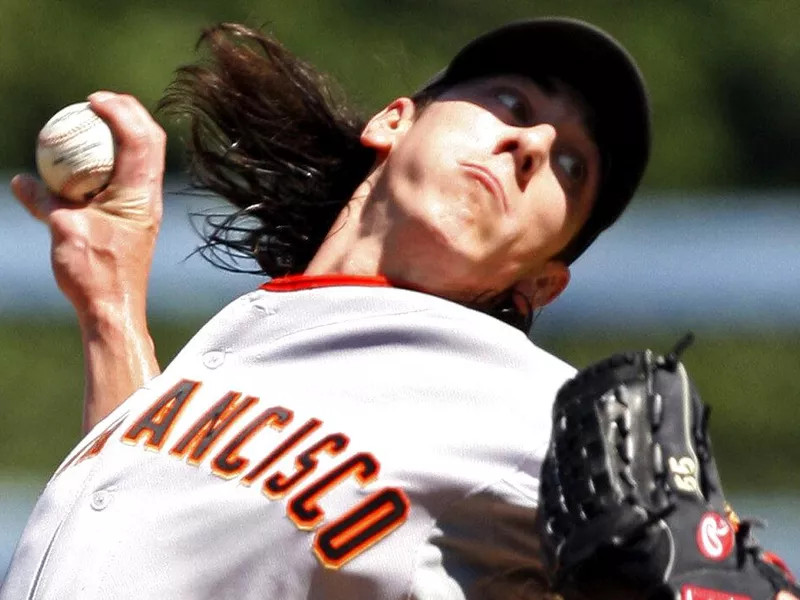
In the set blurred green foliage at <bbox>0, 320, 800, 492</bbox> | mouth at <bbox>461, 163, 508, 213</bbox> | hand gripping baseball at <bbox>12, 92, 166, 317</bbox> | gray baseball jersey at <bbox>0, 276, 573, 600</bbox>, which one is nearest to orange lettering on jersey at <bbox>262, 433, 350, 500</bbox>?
gray baseball jersey at <bbox>0, 276, 573, 600</bbox>

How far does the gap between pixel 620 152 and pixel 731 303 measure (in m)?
6.32

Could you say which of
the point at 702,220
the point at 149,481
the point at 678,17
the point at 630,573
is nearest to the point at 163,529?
the point at 149,481

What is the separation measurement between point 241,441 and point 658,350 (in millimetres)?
6230

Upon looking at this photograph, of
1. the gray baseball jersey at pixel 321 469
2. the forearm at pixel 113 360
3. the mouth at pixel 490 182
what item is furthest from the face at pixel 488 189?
the forearm at pixel 113 360

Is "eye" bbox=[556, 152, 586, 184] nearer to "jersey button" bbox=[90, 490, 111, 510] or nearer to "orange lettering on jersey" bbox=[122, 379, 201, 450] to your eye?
"orange lettering on jersey" bbox=[122, 379, 201, 450]

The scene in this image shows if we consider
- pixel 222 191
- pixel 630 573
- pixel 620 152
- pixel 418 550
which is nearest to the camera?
pixel 630 573

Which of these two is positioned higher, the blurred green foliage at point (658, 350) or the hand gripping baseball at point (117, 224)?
the hand gripping baseball at point (117, 224)

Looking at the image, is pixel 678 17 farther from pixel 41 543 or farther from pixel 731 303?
pixel 41 543

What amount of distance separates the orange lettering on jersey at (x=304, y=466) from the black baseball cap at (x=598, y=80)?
58 cm

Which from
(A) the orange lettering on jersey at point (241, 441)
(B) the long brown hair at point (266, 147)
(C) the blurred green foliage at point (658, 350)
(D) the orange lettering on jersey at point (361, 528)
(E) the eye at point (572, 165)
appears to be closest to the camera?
(D) the orange lettering on jersey at point (361, 528)

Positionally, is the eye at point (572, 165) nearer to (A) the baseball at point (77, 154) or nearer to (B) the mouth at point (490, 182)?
(B) the mouth at point (490, 182)

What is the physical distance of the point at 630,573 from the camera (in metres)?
1.88

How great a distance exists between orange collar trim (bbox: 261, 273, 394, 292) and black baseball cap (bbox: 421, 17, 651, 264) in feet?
1.03

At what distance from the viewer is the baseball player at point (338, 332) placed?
211 centimetres
